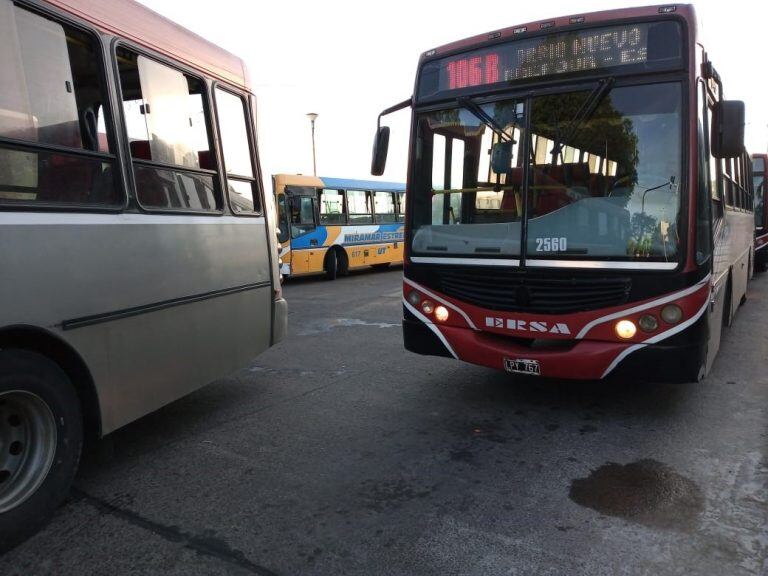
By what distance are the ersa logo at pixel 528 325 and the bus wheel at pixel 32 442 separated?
3.00 metres

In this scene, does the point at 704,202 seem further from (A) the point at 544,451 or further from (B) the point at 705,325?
(A) the point at 544,451

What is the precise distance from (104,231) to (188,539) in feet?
5.71

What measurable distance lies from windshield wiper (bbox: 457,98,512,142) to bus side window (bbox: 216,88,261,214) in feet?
6.14

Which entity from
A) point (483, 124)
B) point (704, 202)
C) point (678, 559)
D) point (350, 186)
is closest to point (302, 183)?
point (350, 186)

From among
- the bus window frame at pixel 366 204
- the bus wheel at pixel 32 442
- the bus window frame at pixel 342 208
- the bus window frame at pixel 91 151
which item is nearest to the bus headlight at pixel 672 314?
the bus window frame at pixel 91 151

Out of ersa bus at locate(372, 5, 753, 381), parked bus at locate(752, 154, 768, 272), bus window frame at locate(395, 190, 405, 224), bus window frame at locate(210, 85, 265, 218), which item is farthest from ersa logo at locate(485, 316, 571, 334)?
bus window frame at locate(395, 190, 405, 224)

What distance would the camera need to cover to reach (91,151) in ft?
11.0

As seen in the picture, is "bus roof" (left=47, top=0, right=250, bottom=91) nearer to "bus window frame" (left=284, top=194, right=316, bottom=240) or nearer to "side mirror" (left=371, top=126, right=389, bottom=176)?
"side mirror" (left=371, top=126, right=389, bottom=176)

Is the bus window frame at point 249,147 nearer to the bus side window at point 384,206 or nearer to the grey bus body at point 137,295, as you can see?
the grey bus body at point 137,295

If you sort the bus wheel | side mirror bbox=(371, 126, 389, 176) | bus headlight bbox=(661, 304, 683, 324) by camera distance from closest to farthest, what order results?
the bus wheel
bus headlight bbox=(661, 304, 683, 324)
side mirror bbox=(371, 126, 389, 176)

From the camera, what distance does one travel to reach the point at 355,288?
14.8 metres

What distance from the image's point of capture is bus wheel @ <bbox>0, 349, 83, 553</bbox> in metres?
2.83

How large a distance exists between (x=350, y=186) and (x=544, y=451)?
15.2m

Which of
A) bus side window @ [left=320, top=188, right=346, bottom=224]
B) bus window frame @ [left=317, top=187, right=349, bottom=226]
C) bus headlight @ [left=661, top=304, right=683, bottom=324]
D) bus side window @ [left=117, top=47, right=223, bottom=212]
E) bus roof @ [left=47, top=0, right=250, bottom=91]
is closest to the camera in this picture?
bus roof @ [left=47, top=0, right=250, bottom=91]
